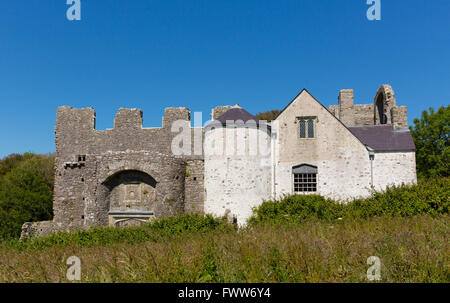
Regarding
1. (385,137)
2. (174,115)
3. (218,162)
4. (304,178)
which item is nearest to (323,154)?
(304,178)

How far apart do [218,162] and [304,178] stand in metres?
5.38

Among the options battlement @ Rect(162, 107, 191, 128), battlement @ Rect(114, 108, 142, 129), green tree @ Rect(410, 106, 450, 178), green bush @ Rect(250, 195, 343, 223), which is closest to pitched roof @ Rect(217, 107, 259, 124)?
battlement @ Rect(162, 107, 191, 128)

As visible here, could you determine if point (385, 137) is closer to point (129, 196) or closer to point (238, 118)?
point (238, 118)

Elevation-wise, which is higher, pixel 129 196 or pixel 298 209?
pixel 129 196

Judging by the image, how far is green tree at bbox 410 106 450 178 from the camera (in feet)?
68.5

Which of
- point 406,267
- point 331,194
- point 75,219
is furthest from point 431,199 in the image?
point 75,219

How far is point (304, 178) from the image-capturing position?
15.8m

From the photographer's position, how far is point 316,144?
1570cm

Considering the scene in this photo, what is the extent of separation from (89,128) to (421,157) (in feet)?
88.3

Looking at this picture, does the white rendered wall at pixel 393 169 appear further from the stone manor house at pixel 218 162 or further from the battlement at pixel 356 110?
the battlement at pixel 356 110

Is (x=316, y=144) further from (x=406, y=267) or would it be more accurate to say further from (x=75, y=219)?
(x=75, y=219)

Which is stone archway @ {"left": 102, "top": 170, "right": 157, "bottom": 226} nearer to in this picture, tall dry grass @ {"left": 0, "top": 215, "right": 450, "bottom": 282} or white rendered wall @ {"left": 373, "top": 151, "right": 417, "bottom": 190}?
tall dry grass @ {"left": 0, "top": 215, "right": 450, "bottom": 282}

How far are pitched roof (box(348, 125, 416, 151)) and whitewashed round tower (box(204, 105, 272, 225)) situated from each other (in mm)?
6553
